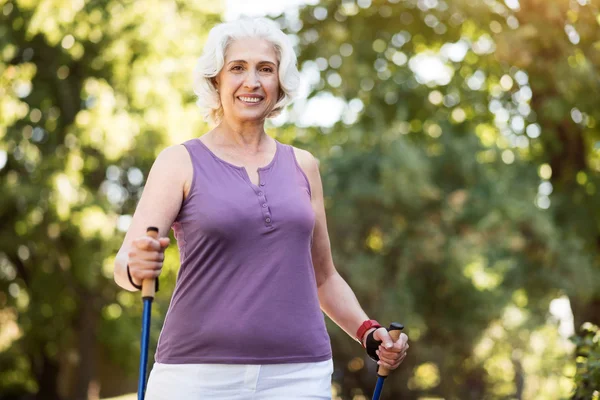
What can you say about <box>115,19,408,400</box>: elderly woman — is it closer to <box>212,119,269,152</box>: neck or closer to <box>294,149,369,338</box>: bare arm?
<box>212,119,269,152</box>: neck

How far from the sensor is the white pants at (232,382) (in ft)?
7.94

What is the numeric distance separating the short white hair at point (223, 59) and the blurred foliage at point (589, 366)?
1.87m

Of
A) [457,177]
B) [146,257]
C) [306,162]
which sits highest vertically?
[306,162]

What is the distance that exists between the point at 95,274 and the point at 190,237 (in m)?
12.9

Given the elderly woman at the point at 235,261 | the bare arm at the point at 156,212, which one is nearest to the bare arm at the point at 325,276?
the elderly woman at the point at 235,261

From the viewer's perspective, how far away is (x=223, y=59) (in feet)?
8.82

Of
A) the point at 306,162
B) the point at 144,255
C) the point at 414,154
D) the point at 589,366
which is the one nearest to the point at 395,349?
the point at 306,162

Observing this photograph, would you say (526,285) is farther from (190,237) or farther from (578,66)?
(190,237)

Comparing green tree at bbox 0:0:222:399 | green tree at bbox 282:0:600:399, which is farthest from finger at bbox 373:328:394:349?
green tree at bbox 0:0:222:399

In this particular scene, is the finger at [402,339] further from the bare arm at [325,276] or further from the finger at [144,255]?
the finger at [144,255]

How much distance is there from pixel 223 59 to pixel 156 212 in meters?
0.55

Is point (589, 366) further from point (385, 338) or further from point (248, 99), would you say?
point (248, 99)

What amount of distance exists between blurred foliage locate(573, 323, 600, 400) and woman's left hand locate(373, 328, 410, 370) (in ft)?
4.38

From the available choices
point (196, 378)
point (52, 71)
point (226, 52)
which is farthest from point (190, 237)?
point (52, 71)
